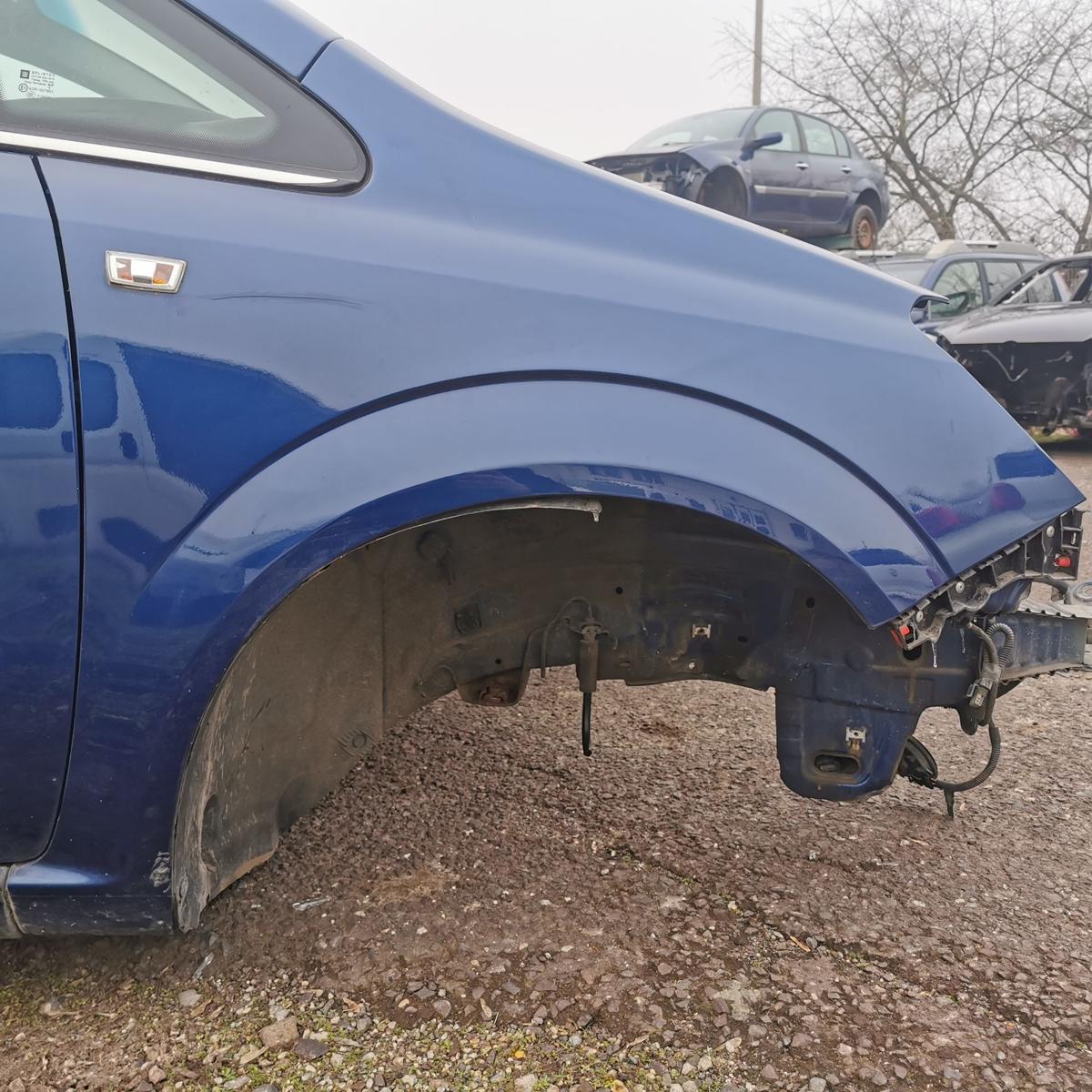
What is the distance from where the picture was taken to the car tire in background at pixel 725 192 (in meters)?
8.66

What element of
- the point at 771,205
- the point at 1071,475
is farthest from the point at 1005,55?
the point at 1071,475

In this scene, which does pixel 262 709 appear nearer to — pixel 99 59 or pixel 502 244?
pixel 502 244

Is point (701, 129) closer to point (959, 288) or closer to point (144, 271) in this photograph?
point (959, 288)

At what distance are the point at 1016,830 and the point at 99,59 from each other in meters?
2.57

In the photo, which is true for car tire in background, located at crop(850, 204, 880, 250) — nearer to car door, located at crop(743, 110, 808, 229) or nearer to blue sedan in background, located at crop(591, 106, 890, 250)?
blue sedan in background, located at crop(591, 106, 890, 250)

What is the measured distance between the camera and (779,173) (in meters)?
9.53

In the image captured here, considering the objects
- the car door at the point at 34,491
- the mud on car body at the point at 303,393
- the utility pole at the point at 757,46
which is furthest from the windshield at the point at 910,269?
the utility pole at the point at 757,46

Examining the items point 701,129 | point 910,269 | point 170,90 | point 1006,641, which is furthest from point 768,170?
point 170,90

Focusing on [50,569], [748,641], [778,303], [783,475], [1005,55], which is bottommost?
[748,641]

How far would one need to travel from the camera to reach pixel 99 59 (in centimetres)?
155

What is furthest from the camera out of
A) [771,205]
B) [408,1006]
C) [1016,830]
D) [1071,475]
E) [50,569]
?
[771,205]

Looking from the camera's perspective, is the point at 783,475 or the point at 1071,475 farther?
the point at 1071,475

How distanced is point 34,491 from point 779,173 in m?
9.32

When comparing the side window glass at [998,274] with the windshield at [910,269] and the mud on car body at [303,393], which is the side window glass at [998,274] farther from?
the mud on car body at [303,393]
